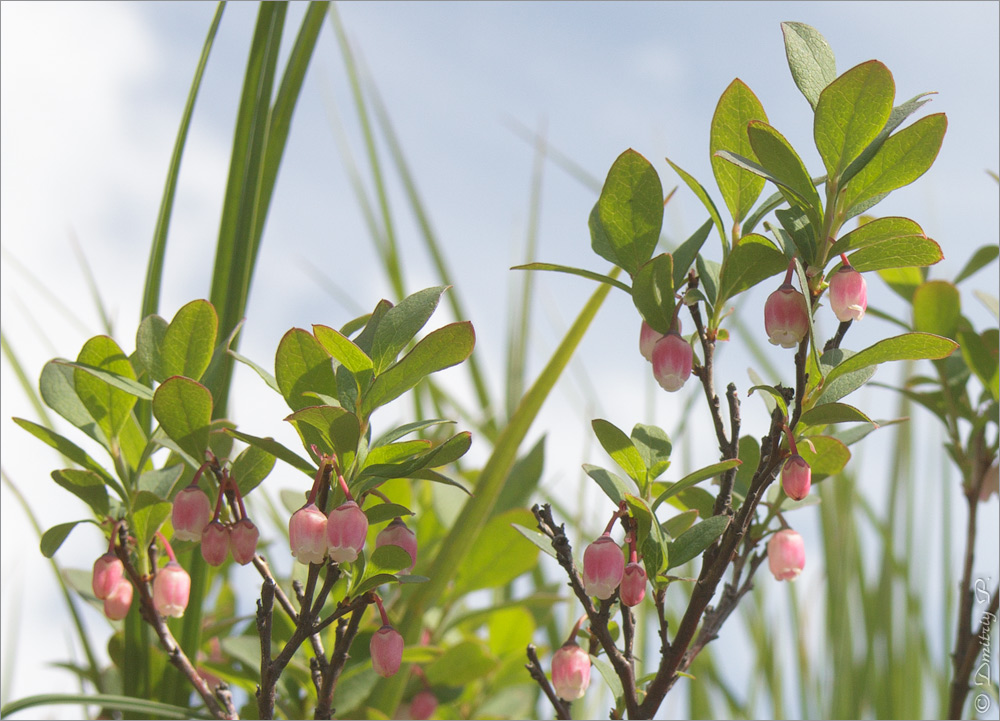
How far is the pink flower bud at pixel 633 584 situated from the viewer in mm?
539

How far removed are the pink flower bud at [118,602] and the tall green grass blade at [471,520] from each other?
0.77 feet

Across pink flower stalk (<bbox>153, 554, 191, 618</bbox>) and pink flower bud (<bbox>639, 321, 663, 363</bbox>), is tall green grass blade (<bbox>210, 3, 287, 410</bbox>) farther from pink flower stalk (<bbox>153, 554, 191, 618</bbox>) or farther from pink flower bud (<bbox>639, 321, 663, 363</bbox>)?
pink flower bud (<bbox>639, 321, 663, 363</bbox>)

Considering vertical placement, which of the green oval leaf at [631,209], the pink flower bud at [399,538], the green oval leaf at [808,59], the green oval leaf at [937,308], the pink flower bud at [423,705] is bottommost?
the pink flower bud at [423,705]

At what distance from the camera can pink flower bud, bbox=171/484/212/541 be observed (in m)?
0.60

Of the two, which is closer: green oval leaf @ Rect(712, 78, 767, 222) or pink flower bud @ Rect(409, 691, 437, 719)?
green oval leaf @ Rect(712, 78, 767, 222)

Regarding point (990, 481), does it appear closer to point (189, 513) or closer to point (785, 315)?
point (785, 315)

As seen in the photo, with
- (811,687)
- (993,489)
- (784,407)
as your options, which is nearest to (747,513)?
(784,407)

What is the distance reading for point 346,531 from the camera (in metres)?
0.52

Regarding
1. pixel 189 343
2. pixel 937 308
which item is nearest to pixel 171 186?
pixel 189 343

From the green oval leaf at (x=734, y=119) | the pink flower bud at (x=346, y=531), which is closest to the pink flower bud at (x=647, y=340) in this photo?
the green oval leaf at (x=734, y=119)

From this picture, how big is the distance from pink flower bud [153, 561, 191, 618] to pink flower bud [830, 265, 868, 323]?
49 cm

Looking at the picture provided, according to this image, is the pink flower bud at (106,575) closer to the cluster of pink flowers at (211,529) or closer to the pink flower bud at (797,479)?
the cluster of pink flowers at (211,529)

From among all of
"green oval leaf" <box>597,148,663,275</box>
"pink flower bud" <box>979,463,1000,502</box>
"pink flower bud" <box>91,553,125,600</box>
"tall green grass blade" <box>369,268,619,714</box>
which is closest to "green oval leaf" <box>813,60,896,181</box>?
"green oval leaf" <box>597,148,663,275</box>

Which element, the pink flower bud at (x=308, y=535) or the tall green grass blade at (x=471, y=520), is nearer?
the pink flower bud at (x=308, y=535)
